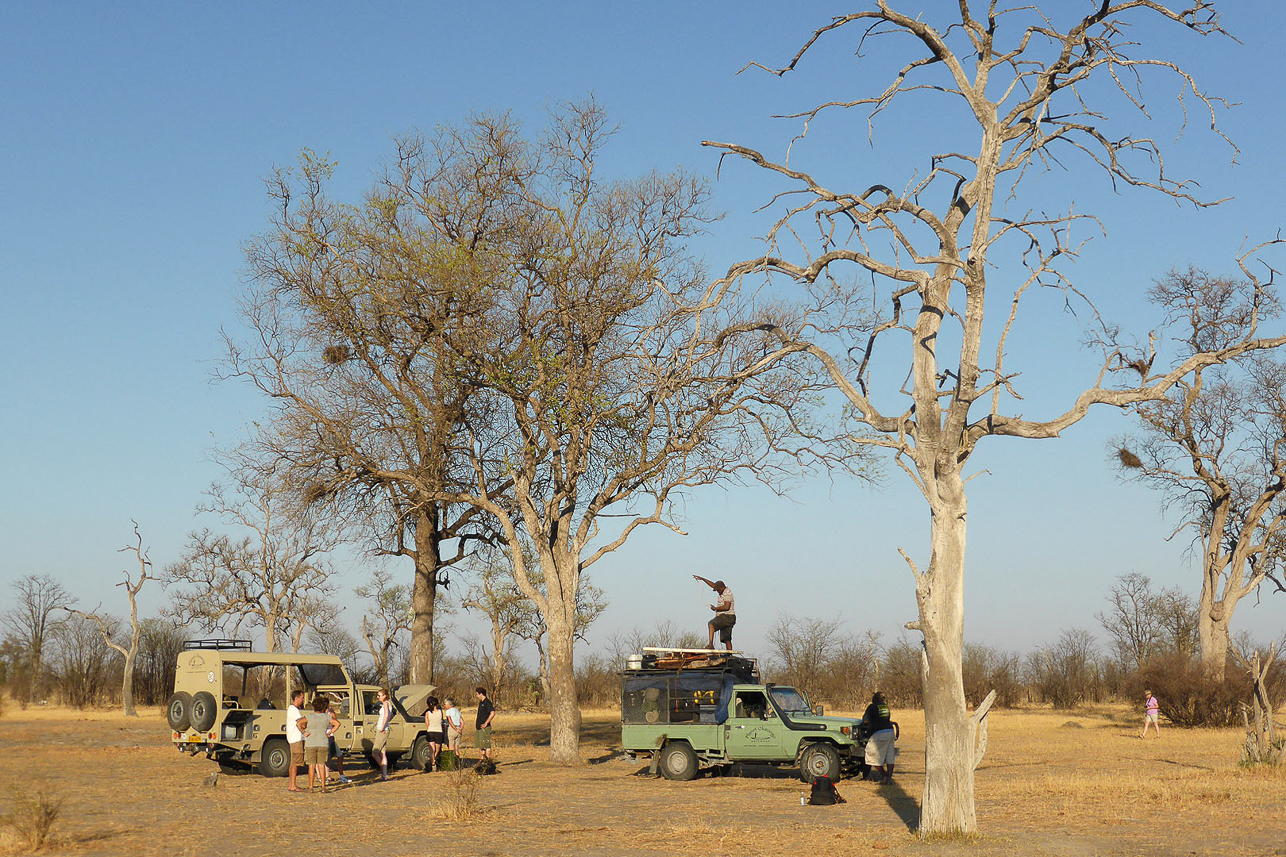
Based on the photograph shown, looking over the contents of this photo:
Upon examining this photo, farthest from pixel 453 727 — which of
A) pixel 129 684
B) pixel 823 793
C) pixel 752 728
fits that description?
pixel 129 684

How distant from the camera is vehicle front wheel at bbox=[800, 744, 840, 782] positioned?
65.7ft

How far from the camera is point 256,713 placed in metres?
21.9

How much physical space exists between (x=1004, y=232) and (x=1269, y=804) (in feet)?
33.3

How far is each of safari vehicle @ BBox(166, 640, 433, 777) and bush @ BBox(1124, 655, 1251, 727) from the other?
95.7ft

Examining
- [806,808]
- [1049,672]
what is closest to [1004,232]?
[806,808]

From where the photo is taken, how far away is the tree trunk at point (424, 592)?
29.1 m

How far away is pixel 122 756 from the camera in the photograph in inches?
1029

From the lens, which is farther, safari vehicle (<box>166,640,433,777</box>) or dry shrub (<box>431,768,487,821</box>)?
safari vehicle (<box>166,640,433,777</box>)

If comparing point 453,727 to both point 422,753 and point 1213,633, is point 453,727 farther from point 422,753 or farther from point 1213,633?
point 1213,633

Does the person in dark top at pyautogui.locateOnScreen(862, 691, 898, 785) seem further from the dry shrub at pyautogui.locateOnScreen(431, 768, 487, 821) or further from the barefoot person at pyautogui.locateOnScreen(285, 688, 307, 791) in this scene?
the barefoot person at pyautogui.locateOnScreen(285, 688, 307, 791)

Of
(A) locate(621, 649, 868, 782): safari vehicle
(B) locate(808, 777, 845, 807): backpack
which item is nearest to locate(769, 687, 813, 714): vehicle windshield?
(A) locate(621, 649, 868, 782): safari vehicle

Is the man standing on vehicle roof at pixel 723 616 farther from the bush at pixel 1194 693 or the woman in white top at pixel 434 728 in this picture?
the bush at pixel 1194 693

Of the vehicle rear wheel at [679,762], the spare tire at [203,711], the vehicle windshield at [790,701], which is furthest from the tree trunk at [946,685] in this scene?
the spare tire at [203,711]

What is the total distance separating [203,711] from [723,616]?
36.7 ft
